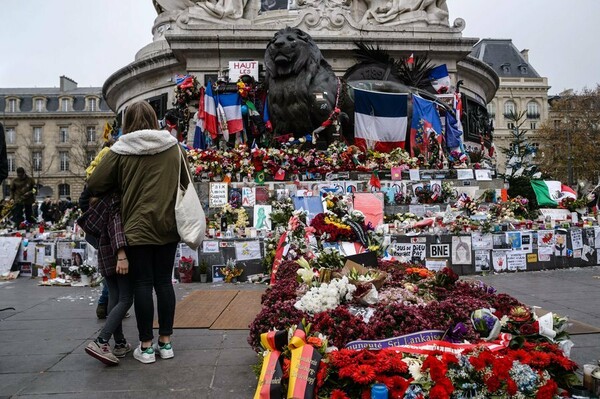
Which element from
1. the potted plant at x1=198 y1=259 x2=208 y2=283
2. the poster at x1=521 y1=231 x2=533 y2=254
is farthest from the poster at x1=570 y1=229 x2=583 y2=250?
the potted plant at x1=198 y1=259 x2=208 y2=283

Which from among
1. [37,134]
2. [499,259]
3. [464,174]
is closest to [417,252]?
[499,259]

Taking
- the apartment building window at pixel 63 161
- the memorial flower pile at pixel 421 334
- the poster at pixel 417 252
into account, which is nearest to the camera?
the memorial flower pile at pixel 421 334

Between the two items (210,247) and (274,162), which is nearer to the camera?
(210,247)

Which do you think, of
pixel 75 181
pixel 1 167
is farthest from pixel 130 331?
pixel 75 181

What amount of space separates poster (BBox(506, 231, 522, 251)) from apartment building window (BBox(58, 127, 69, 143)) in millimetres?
71097

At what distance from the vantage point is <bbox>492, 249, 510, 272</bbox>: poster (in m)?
9.80

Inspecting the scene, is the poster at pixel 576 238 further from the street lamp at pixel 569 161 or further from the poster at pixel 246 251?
the street lamp at pixel 569 161

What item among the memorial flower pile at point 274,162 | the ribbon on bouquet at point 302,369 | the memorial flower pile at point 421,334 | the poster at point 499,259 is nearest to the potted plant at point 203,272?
the memorial flower pile at point 274,162

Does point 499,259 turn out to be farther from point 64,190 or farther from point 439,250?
point 64,190

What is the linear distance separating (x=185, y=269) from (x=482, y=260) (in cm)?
527

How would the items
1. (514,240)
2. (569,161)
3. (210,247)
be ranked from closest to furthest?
(210,247), (514,240), (569,161)

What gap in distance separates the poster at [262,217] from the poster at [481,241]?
12.5ft

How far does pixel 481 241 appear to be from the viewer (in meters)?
9.73

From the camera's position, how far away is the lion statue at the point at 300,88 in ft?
40.9
